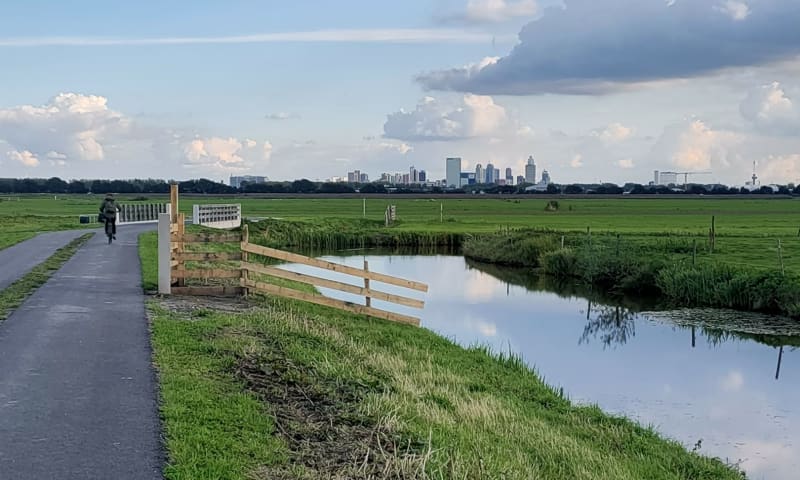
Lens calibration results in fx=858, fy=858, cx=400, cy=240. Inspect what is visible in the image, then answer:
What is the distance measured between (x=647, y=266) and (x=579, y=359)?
13.4 metres

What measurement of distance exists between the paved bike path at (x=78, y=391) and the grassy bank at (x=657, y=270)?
733 inches

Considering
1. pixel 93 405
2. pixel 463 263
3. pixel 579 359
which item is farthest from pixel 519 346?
pixel 463 263

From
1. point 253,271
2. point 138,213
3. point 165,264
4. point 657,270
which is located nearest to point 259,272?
point 253,271

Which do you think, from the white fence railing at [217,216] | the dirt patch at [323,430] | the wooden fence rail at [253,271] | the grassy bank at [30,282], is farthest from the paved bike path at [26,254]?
the white fence railing at [217,216]

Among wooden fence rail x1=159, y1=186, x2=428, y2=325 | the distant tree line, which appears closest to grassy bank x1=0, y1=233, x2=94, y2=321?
wooden fence rail x1=159, y1=186, x2=428, y2=325

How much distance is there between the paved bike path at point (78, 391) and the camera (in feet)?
24.5

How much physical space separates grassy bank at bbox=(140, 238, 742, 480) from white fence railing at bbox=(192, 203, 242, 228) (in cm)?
3535

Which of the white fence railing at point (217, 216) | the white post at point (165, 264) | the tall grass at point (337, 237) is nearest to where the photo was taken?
the white post at point (165, 264)

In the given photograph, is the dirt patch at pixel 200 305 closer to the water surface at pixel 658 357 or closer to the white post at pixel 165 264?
the white post at pixel 165 264

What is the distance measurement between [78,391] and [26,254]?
19511 millimetres

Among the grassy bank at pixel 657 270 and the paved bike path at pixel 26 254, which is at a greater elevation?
the paved bike path at pixel 26 254

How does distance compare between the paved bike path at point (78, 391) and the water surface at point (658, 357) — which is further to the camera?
the water surface at point (658, 357)

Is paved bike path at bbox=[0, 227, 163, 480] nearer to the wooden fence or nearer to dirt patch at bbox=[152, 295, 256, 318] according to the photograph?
dirt patch at bbox=[152, 295, 256, 318]

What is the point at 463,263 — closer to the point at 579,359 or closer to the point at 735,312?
the point at 735,312
